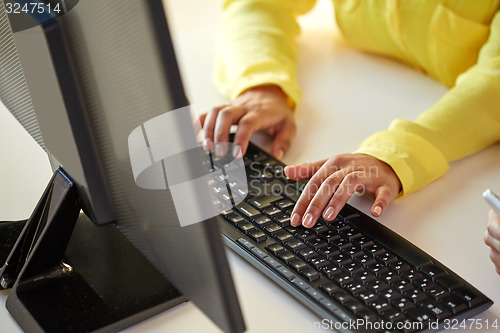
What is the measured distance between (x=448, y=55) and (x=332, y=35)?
0.78 feet

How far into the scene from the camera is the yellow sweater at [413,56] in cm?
83

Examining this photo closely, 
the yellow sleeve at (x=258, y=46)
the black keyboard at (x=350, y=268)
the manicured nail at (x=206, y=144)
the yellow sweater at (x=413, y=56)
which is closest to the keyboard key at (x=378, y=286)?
the black keyboard at (x=350, y=268)

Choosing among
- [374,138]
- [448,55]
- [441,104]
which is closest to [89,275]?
[374,138]

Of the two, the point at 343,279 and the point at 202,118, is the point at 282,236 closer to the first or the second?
the point at 343,279

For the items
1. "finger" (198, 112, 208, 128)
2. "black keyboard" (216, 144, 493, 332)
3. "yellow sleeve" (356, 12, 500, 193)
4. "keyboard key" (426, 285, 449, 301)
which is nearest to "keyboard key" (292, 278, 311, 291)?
"black keyboard" (216, 144, 493, 332)

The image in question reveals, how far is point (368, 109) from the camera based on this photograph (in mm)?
955

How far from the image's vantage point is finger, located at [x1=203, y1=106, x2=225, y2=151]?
2.81ft

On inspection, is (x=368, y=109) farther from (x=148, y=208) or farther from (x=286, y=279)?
(x=148, y=208)

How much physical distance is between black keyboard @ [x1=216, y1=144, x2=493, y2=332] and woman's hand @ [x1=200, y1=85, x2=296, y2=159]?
13 cm

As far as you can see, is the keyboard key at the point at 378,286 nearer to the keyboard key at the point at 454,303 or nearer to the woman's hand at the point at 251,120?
the keyboard key at the point at 454,303

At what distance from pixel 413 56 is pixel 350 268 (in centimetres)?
52

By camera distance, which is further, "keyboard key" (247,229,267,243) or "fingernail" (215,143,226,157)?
"fingernail" (215,143,226,157)

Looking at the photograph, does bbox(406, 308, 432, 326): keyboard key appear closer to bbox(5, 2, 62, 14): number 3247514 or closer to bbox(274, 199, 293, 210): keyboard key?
bbox(274, 199, 293, 210): keyboard key

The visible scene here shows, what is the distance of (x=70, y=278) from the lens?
2.05 ft
